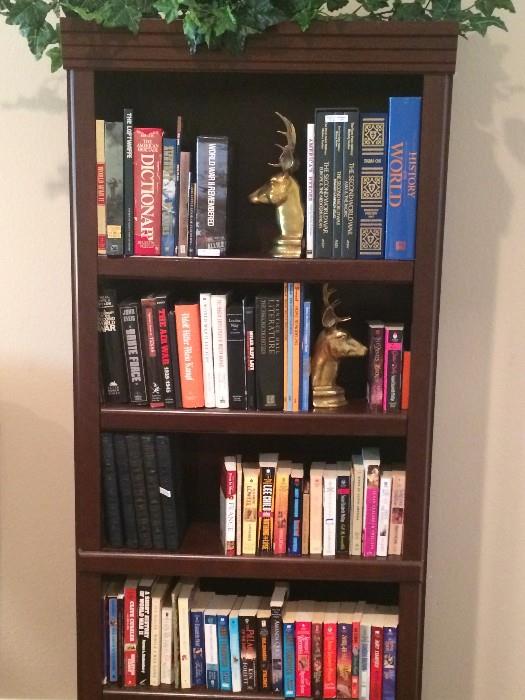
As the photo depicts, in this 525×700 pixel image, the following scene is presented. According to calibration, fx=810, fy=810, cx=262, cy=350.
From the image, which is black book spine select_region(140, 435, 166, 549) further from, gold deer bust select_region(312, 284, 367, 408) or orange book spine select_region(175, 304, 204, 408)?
gold deer bust select_region(312, 284, 367, 408)

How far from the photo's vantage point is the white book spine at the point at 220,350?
4.87 feet

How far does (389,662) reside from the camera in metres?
1.58

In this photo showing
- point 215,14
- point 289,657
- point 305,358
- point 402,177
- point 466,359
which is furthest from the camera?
point 466,359

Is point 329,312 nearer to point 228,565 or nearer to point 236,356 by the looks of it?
point 236,356

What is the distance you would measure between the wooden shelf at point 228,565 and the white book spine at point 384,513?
32mm

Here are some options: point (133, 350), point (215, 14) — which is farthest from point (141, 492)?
point (215, 14)

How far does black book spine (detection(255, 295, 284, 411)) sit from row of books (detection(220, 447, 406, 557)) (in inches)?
5.6

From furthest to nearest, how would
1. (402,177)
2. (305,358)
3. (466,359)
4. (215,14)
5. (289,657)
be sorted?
(466,359), (289,657), (305,358), (402,177), (215,14)

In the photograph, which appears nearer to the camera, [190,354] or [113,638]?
[190,354]

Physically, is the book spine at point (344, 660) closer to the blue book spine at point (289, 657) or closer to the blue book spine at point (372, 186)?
the blue book spine at point (289, 657)

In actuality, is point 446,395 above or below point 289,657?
above

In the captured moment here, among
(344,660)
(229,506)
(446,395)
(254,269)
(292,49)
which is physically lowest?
(344,660)

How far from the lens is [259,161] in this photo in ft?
5.42

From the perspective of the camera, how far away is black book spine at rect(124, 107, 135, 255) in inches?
56.0
